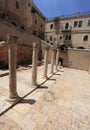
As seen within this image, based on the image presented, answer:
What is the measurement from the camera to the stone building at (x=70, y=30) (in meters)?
23.7

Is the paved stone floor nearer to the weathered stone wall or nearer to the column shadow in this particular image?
the column shadow

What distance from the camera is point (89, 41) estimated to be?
23516 mm

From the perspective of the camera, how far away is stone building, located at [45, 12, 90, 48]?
2370 centimetres

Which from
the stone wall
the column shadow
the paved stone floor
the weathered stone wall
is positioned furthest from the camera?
the stone wall

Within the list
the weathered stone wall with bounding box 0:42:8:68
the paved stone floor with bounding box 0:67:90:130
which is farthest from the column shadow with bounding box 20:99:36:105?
the weathered stone wall with bounding box 0:42:8:68

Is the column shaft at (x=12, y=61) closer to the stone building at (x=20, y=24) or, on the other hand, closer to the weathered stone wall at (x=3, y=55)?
the weathered stone wall at (x=3, y=55)

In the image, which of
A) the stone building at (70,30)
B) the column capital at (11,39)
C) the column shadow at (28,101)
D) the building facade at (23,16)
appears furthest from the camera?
the stone building at (70,30)

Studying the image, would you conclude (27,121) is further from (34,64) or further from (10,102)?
(34,64)

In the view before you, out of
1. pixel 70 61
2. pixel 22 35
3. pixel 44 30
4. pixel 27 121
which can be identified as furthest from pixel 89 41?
pixel 27 121


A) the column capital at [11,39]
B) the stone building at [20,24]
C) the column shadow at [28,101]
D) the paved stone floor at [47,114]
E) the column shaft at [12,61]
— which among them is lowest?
the paved stone floor at [47,114]

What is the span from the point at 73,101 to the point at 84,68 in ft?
43.7

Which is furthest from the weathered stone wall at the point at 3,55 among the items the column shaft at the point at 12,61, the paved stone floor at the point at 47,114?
the column shaft at the point at 12,61

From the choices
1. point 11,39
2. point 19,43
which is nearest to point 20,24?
point 19,43

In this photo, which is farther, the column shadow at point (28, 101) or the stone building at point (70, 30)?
the stone building at point (70, 30)
